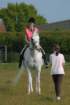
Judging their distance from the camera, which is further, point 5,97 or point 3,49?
point 3,49

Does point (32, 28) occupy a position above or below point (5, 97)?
above

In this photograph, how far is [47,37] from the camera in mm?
54781

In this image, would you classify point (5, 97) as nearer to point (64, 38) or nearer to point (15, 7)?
point (64, 38)

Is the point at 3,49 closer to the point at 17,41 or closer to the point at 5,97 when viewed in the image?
the point at 17,41

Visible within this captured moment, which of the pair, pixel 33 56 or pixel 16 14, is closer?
pixel 33 56

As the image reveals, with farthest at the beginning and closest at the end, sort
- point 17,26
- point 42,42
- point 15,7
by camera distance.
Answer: point 15,7, point 17,26, point 42,42

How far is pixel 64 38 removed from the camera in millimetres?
54812

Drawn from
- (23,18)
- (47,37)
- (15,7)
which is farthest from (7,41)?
(15,7)

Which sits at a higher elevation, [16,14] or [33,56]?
[16,14]

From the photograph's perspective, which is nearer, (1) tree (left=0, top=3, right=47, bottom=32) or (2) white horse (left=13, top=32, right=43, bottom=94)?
(2) white horse (left=13, top=32, right=43, bottom=94)

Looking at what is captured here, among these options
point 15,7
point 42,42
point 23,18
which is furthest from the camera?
point 15,7

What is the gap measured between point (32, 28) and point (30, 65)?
4.04ft

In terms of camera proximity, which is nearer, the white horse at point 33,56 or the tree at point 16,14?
the white horse at point 33,56

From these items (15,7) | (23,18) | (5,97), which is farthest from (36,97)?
(15,7)
